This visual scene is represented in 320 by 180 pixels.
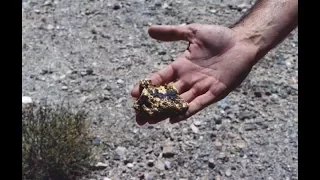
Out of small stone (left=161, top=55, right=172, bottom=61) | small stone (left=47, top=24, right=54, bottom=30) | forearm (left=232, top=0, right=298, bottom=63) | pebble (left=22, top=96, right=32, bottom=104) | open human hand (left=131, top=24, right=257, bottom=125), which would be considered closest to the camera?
open human hand (left=131, top=24, right=257, bottom=125)

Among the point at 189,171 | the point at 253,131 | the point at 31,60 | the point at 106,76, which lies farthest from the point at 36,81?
the point at 253,131

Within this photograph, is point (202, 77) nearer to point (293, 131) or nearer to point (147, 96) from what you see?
point (147, 96)

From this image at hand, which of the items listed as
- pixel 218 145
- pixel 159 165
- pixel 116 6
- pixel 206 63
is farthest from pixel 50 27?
pixel 206 63

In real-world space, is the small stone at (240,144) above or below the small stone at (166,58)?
below

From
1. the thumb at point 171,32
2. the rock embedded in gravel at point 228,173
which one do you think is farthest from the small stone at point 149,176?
the thumb at point 171,32

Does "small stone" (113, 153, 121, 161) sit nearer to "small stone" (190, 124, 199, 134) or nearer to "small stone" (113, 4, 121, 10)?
"small stone" (190, 124, 199, 134)

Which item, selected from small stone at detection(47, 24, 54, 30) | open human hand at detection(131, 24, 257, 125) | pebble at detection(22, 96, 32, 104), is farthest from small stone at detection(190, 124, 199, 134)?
small stone at detection(47, 24, 54, 30)

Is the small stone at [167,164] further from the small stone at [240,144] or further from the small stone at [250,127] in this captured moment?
the small stone at [250,127]
